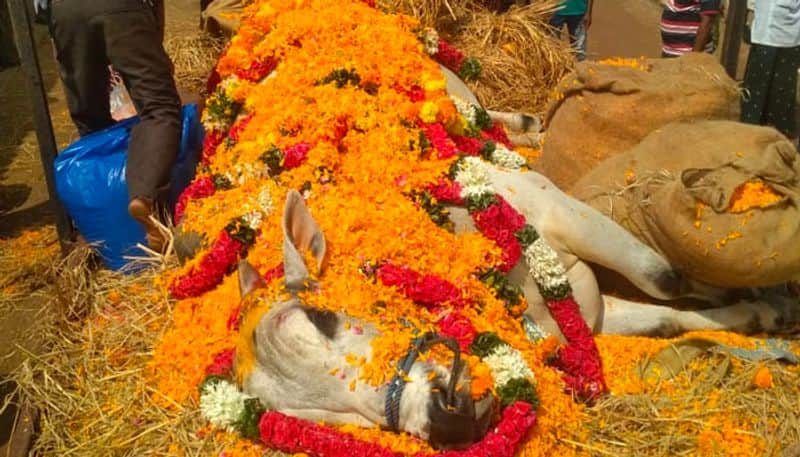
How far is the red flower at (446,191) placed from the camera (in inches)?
171

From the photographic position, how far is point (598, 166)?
5.31m

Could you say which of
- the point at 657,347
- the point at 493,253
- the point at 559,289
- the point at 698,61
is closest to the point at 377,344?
the point at 493,253

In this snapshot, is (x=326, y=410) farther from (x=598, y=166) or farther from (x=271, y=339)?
(x=598, y=166)

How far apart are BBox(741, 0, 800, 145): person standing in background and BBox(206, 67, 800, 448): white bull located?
3.06 meters

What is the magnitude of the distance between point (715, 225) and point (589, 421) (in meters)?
1.23

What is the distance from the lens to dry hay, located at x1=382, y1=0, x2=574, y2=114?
7250 mm

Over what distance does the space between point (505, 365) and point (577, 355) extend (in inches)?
31.7

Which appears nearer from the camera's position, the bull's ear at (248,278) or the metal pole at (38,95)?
the bull's ear at (248,278)

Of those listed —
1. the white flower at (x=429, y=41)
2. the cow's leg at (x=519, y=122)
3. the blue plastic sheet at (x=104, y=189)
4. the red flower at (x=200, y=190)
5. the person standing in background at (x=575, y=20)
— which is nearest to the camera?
the red flower at (x=200, y=190)

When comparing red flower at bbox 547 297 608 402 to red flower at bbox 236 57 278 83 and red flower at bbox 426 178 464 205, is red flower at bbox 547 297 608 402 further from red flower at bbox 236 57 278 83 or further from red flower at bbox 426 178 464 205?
red flower at bbox 236 57 278 83

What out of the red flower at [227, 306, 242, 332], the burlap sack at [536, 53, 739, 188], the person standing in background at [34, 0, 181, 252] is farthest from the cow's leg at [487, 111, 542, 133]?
the red flower at [227, 306, 242, 332]

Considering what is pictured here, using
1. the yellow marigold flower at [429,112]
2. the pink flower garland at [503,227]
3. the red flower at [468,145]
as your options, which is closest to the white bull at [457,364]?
the pink flower garland at [503,227]

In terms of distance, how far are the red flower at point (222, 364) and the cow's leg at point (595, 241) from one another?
1.79 meters

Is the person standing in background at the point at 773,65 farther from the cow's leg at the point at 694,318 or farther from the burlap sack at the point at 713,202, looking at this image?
the cow's leg at the point at 694,318
